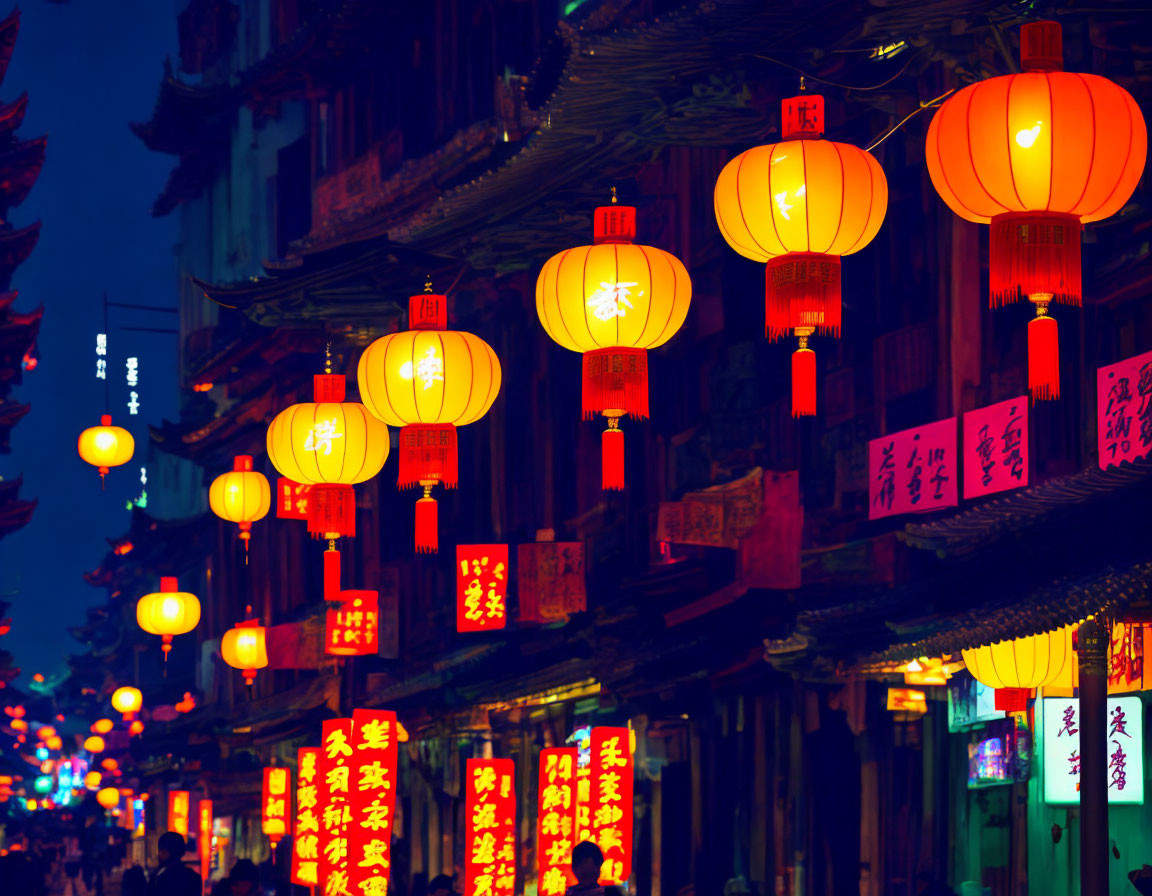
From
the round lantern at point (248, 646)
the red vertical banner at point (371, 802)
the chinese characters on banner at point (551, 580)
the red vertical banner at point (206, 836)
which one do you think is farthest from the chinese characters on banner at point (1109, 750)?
the red vertical banner at point (206, 836)

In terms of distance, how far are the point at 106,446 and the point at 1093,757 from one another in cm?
2573

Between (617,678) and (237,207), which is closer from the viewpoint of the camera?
(617,678)

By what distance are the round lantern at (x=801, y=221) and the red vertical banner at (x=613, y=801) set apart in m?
7.64

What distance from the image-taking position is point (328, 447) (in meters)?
17.9

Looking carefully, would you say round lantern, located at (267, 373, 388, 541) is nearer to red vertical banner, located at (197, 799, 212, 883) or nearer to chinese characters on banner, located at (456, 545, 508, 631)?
chinese characters on banner, located at (456, 545, 508, 631)

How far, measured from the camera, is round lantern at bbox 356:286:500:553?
1495cm

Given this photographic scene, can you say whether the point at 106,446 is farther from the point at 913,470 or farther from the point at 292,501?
the point at 913,470

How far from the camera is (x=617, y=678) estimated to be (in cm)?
1692

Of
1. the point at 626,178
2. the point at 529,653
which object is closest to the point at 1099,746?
the point at 626,178

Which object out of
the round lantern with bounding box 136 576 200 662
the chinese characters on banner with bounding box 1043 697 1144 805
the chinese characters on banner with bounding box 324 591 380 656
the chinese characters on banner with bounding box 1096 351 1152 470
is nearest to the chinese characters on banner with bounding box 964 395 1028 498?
the chinese characters on banner with bounding box 1096 351 1152 470

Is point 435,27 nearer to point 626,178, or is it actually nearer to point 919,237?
point 626,178

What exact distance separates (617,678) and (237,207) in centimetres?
2332

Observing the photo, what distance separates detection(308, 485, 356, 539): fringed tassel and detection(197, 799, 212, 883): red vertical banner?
21.2 meters

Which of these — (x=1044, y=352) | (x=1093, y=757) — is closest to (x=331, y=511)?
(x=1093, y=757)
